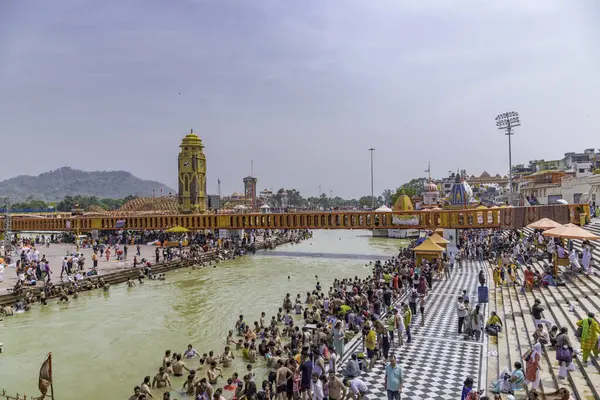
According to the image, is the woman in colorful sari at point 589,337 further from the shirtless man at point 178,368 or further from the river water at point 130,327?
the shirtless man at point 178,368

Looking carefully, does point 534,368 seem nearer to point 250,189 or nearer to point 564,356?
point 564,356

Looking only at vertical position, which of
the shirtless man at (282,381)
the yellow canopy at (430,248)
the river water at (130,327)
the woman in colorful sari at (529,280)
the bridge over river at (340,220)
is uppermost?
the bridge over river at (340,220)

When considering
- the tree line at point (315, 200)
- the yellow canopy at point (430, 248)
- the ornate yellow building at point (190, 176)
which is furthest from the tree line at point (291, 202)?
the yellow canopy at point (430, 248)

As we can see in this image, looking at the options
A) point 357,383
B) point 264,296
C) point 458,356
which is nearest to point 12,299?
point 264,296

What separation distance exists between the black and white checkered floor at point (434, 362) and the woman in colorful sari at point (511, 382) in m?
0.87

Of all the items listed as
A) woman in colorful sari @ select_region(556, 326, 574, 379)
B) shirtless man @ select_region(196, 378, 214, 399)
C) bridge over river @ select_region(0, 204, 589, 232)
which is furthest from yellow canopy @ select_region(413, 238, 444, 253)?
shirtless man @ select_region(196, 378, 214, 399)

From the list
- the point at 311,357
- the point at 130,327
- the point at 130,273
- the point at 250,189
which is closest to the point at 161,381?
the point at 311,357

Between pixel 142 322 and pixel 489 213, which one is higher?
pixel 489 213

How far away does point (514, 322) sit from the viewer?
43.0 ft

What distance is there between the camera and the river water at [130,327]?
11.7 meters

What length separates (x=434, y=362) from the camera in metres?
10.8

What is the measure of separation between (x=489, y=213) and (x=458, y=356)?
2332cm

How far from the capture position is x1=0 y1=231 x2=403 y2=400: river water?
11664mm

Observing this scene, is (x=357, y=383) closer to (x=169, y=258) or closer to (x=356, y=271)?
(x=356, y=271)
